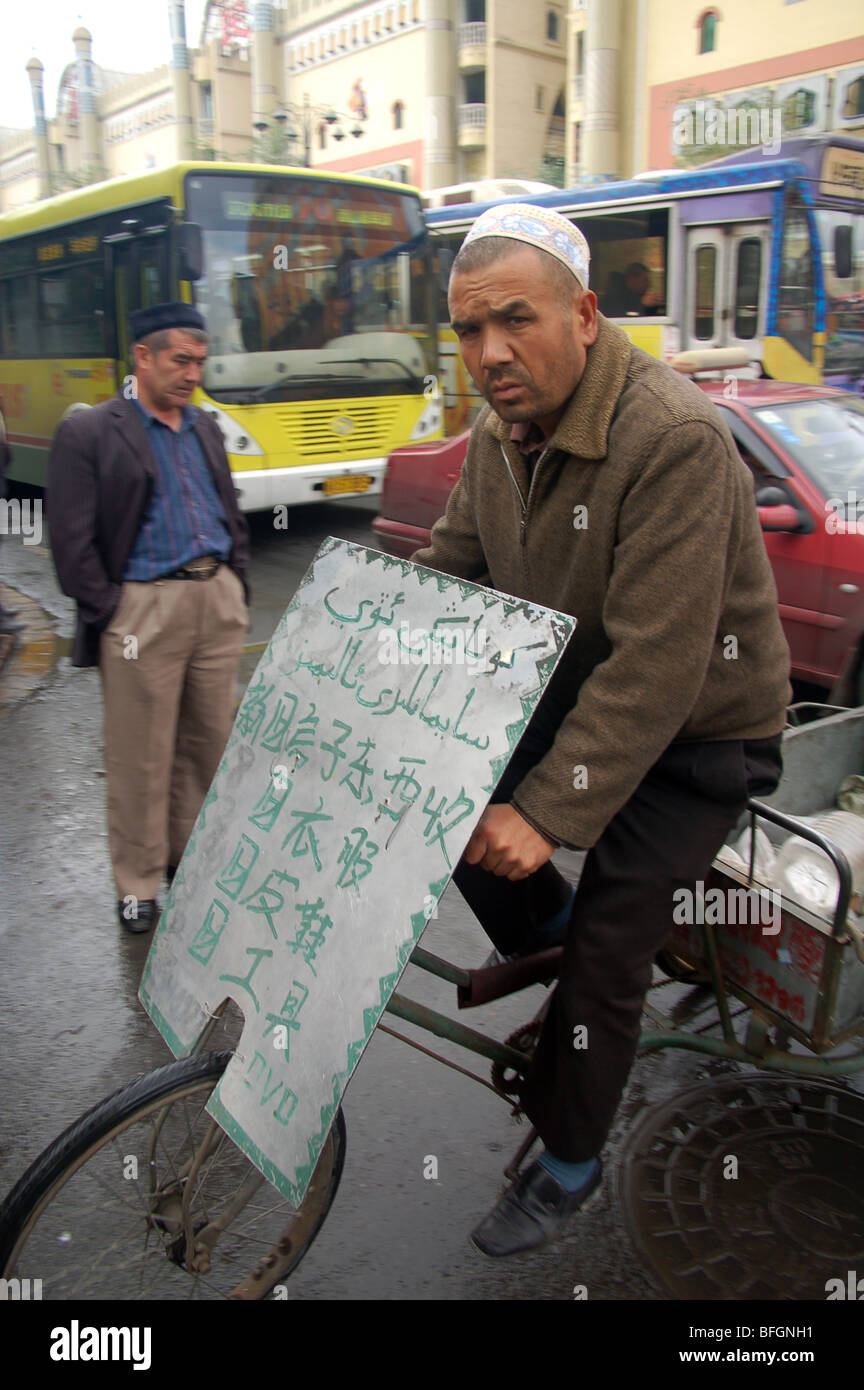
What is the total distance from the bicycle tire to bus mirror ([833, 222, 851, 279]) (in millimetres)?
11102

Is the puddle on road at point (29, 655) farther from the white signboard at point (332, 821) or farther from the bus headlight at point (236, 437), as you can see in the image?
the white signboard at point (332, 821)

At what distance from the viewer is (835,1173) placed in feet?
8.66

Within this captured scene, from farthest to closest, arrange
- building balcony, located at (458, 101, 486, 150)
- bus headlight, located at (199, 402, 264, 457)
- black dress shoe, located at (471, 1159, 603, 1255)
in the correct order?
building balcony, located at (458, 101, 486, 150) → bus headlight, located at (199, 402, 264, 457) → black dress shoe, located at (471, 1159, 603, 1255)

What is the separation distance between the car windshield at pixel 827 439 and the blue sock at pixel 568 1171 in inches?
153

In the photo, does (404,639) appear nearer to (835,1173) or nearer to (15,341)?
(835,1173)

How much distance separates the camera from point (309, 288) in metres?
9.64

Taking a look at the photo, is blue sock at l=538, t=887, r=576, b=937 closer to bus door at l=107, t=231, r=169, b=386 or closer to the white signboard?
the white signboard

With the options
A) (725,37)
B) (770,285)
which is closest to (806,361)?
(770,285)

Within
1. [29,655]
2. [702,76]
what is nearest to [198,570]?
[29,655]

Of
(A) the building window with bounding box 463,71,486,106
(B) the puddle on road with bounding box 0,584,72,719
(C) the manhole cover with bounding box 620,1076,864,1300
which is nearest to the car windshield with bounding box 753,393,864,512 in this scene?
(C) the manhole cover with bounding box 620,1076,864,1300

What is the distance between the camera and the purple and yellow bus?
10.8 metres

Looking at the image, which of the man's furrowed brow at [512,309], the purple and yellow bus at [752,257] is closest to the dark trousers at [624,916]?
the man's furrowed brow at [512,309]

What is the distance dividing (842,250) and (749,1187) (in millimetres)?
10680

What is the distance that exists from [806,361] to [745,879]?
10023 mm
